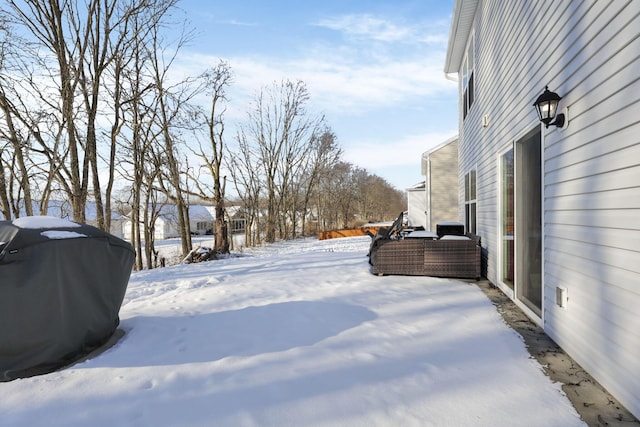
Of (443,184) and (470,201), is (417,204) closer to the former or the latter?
(443,184)

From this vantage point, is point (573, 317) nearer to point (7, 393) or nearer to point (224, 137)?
point (7, 393)

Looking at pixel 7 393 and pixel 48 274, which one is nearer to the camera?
pixel 7 393

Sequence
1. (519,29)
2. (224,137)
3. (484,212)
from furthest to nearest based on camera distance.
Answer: (224,137) < (484,212) < (519,29)

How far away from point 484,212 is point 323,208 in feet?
80.7

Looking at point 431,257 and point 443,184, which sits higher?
point 443,184

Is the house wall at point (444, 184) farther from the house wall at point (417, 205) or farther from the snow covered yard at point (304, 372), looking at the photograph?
the snow covered yard at point (304, 372)

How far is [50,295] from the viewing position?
7.64 feet

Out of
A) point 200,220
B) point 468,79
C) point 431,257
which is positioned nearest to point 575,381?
point 431,257

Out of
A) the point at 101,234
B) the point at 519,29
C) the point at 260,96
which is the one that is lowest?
the point at 101,234

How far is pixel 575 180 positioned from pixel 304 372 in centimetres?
227

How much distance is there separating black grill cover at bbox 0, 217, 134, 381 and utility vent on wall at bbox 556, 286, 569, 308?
3.50m

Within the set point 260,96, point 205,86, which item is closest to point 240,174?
point 260,96

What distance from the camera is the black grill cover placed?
220 centimetres

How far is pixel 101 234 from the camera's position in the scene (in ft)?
9.14
